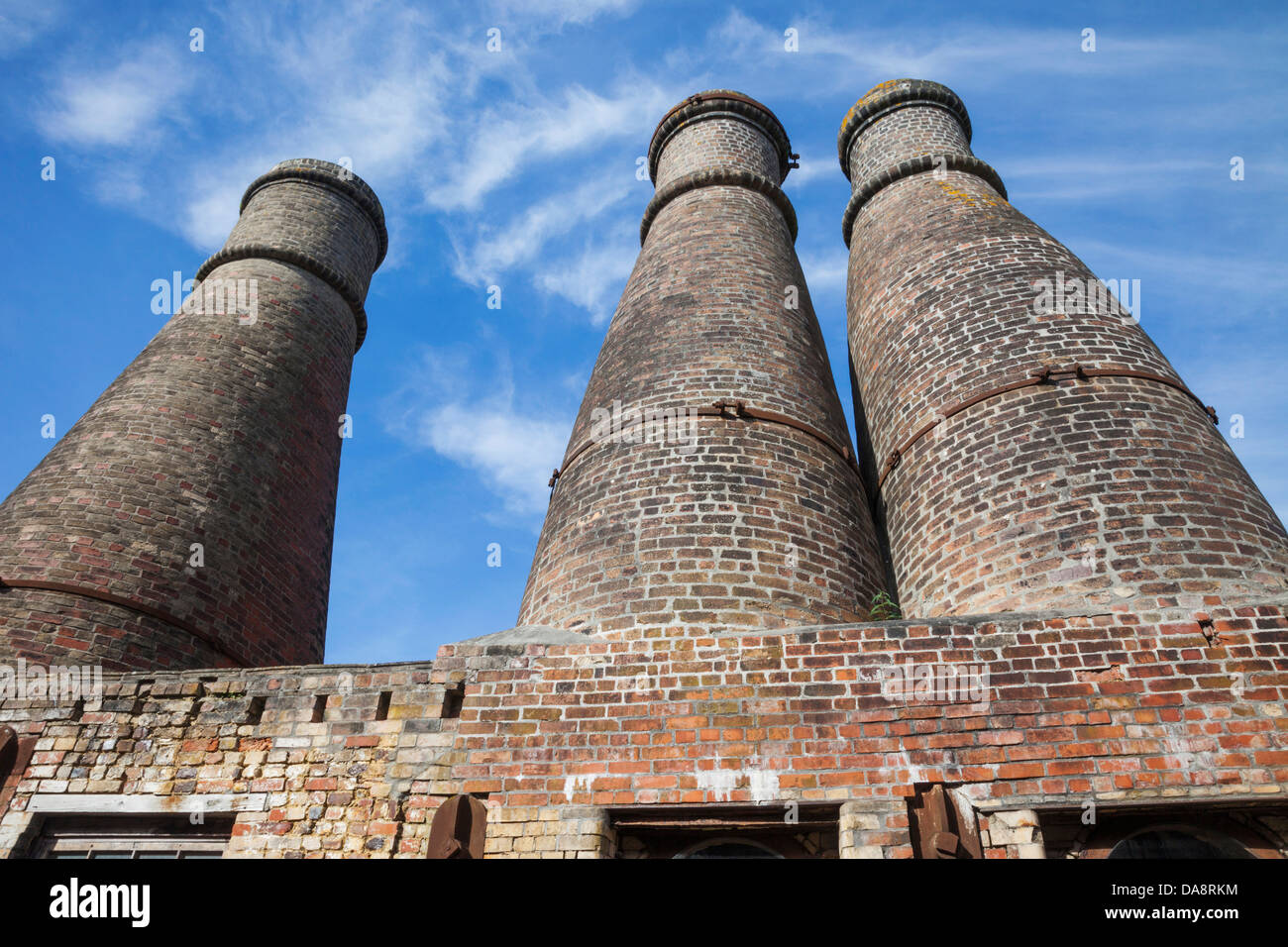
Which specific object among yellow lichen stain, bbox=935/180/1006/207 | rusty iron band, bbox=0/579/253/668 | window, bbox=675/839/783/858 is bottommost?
window, bbox=675/839/783/858

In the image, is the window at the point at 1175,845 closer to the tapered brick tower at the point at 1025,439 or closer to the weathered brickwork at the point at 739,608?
the weathered brickwork at the point at 739,608

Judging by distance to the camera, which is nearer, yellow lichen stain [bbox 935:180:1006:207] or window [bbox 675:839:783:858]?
window [bbox 675:839:783:858]

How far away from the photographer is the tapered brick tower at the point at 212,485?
27.1 ft

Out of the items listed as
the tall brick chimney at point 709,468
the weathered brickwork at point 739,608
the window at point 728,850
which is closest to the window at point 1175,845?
the weathered brickwork at point 739,608

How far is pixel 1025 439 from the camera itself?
25.1 ft

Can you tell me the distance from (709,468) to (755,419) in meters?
0.87

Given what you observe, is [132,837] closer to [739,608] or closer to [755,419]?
[739,608]

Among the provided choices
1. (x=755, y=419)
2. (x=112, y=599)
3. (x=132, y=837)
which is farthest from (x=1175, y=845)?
(x=112, y=599)

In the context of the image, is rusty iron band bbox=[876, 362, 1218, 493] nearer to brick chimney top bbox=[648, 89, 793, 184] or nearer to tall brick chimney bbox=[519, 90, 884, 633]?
tall brick chimney bbox=[519, 90, 884, 633]

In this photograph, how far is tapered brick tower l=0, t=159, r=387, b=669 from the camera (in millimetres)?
8266

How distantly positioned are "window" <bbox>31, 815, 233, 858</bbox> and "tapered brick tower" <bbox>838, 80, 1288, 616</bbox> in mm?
5545

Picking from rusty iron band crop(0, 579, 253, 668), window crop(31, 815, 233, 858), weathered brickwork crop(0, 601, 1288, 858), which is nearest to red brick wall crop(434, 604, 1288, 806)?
weathered brickwork crop(0, 601, 1288, 858)

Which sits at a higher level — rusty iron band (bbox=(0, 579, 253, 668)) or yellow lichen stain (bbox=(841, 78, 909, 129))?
yellow lichen stain (bbox=(841, 78, 909, 129))
